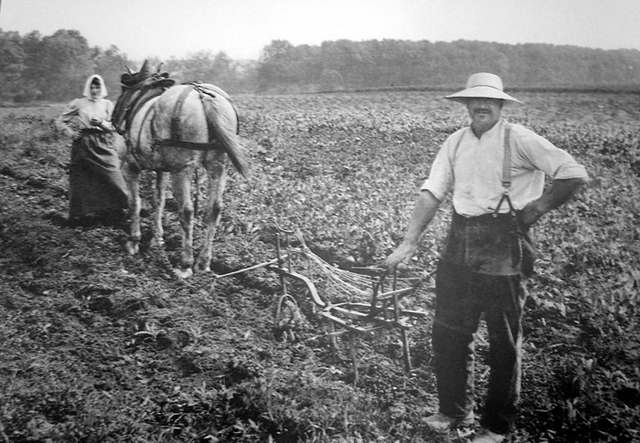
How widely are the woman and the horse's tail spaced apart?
761mm

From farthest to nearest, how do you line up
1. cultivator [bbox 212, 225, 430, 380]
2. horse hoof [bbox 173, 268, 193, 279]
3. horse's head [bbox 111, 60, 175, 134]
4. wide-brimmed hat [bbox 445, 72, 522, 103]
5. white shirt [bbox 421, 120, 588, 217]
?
horse's head [bbox 111, 60, 175, 134]
horse hoof [bbox 173, 268, 193, 279]
cultivator [bbox 212, 225, 430, 380]
wide-brimmed hat [bbox 445, 72, 522, 103]
white shirt [bbox 421, 120, 588, 217]

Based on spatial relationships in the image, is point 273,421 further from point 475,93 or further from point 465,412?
point 475,93

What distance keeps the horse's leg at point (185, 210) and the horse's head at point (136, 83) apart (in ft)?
2.08

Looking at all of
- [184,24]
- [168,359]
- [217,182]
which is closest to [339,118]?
[217,182]

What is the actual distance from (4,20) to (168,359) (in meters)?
2.30

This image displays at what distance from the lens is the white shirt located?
76.9 inches

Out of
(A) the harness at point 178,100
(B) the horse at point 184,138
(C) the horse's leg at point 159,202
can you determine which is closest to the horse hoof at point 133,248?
(B) the horse at point 184,138

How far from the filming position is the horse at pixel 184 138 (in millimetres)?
3051

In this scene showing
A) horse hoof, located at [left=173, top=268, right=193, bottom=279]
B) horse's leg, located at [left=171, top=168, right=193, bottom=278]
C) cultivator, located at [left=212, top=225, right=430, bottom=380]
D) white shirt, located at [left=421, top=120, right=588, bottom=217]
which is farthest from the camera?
horse's leg, located at [left=171, top=168, right=193, bottom=278]

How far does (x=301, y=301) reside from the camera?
277 cm

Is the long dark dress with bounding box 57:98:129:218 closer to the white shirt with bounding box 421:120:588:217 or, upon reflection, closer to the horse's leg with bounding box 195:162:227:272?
the horse's leg with bounding box 195:162:227:272

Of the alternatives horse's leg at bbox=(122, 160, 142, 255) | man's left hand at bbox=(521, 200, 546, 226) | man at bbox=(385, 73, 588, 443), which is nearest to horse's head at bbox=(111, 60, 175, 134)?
horse's leg at bbox=(122, 160, 142, 255)

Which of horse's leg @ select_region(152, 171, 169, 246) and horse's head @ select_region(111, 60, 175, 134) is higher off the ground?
horse's head @ select_region(111, 60, 175, 134)

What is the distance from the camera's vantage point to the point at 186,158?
3.13 meters
